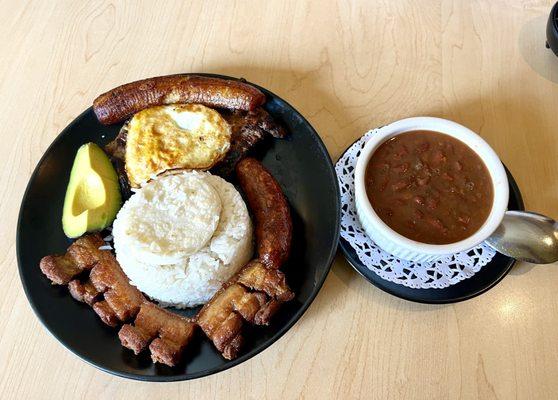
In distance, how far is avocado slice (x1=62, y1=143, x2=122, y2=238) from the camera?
4.55ft

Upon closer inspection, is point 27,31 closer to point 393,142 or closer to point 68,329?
point 68,329

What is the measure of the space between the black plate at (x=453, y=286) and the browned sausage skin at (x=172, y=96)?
607mm

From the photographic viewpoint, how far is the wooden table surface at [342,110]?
126 centimetres

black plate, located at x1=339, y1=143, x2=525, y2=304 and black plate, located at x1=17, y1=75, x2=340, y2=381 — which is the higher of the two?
black plate, located at x1=17, y1=75, x2=340, y2=381

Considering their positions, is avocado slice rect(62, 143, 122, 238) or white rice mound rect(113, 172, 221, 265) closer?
white rice mound rect(113, 172, 221, 265)

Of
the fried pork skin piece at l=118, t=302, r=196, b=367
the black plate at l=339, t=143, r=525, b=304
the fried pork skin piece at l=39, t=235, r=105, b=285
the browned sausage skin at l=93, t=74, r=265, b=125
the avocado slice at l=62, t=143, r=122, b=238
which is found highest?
the browned sausage skin at l=93, t=74, r=265, b=125

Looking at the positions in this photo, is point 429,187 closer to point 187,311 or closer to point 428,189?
point 428,189

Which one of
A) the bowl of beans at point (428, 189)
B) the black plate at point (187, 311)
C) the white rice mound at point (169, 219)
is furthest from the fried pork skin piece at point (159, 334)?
the bowl of beans at point (428, 189)

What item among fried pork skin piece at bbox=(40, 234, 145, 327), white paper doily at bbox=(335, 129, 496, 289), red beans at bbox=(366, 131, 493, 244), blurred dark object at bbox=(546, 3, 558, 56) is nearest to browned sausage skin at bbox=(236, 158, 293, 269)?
white paper doily at bbox=(335, 129, 496, 289)

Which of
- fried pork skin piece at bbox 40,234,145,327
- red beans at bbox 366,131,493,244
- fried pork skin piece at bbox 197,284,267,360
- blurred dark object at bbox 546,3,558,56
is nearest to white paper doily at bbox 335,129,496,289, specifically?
red beans at bbox 366,131,493,244

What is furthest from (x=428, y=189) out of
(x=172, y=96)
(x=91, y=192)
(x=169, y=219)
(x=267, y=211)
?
(x=91, y=192)

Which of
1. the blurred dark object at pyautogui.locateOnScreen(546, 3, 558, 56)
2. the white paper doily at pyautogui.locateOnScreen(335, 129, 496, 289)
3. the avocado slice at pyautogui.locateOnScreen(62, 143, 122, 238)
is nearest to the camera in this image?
the white paper doily at pyautogui.locateOnScreen(335, 129, 496, 289)

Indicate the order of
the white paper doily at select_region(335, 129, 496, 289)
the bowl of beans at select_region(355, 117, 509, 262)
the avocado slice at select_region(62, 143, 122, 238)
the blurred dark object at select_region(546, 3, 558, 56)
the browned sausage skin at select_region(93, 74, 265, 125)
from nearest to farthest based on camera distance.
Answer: the bowl of beans at select_region(355, 117, 509, 262), the white paper doily at select_region(335, 129, 496, 289), the avocado slice at select_region(62, 143, 122, 238), the browned sausage skin at select_region(93, 74, 265, 125), the blurred dark object at select_region(546, 3, 558, 56)

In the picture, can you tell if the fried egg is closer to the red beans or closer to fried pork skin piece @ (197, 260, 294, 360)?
fried pork skin piece @ (197, 260, 294, 360)
